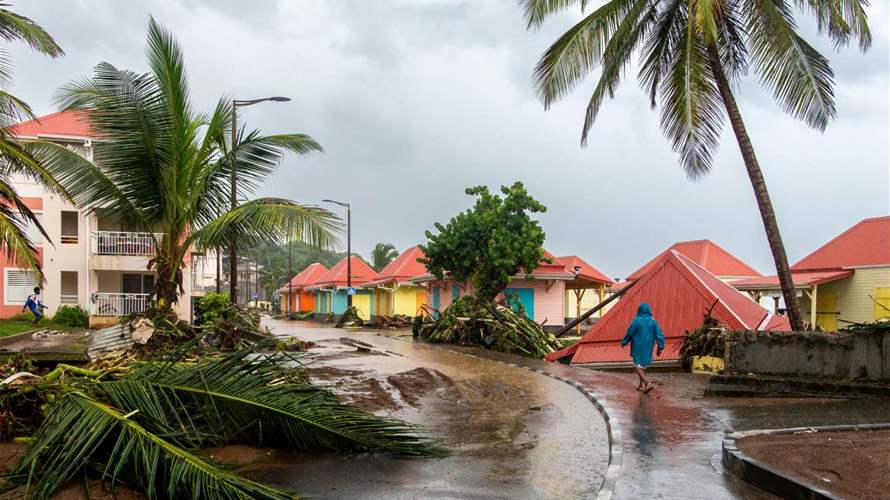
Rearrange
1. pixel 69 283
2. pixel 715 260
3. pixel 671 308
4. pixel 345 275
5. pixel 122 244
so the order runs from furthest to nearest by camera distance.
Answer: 1. pixel 345 275
2. pixel 715 260
3. pixel 69 283
4. pixel 122 244
5. pixel 671 308

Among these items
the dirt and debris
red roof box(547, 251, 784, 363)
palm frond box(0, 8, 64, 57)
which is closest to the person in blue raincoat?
the dirt and debris

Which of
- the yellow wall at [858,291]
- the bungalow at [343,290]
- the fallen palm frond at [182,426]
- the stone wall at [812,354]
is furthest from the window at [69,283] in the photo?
the yellow wall at [858,291]

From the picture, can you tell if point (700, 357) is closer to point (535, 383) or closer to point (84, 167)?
point (535, 383)

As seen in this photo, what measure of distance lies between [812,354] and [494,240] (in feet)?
53.4

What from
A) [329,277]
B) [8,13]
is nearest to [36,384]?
[8,13]

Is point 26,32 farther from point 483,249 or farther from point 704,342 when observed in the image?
point 483,249

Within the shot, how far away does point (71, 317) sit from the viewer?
28094 mm

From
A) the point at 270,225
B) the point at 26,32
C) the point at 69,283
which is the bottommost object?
the point at 69,283

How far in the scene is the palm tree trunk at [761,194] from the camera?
46.4 ft

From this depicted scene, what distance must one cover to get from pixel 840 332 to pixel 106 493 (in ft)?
34.8

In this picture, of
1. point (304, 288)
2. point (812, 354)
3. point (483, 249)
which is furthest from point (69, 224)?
point (304, 288)

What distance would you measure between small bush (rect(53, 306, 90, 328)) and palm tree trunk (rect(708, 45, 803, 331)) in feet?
79.0

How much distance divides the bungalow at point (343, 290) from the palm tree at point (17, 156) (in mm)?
40335

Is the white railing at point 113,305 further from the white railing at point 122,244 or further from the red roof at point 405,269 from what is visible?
the red roof at point 405,269
